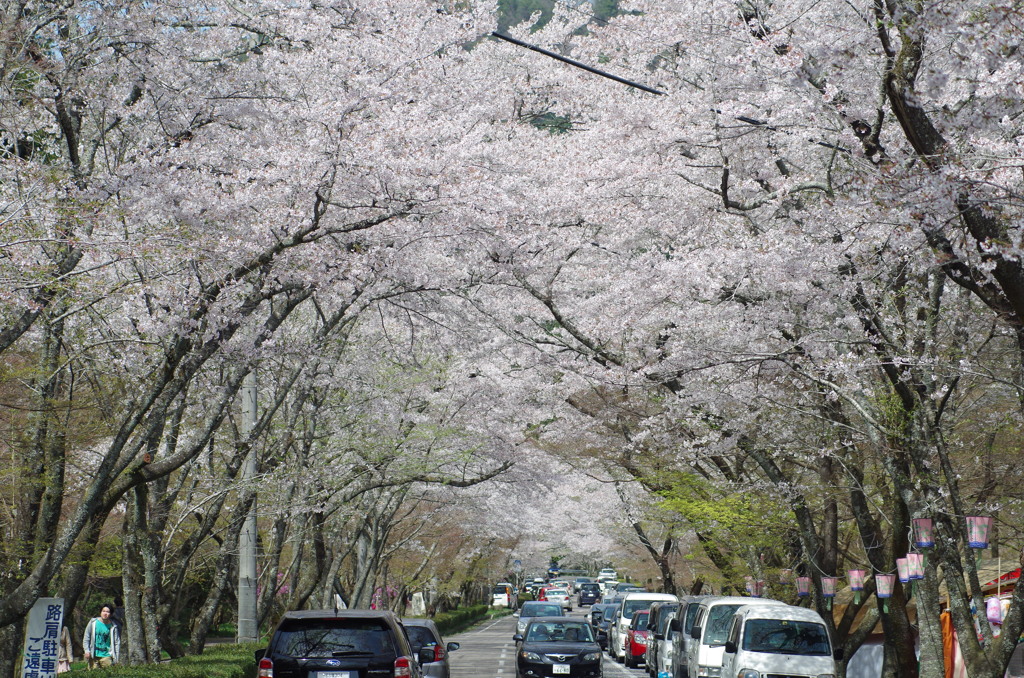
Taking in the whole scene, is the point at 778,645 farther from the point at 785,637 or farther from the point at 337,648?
the point at 337,648

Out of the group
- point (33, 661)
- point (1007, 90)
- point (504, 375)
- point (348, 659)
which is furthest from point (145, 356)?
point (504, 375)

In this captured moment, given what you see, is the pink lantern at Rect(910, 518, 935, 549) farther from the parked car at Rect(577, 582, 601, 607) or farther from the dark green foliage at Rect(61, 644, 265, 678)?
the parked car at Rect(577, 582, 601, 607)

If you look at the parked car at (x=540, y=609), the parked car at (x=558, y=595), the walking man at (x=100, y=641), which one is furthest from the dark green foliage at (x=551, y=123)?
the parked car at (x=558, y=595)

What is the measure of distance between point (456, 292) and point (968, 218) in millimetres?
8713

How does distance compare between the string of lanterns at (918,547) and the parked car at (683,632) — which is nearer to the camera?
the string of lanterns at (918,547)

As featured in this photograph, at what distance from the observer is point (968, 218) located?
9023 millimetres

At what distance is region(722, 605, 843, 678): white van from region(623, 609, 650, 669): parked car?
13.8 meters

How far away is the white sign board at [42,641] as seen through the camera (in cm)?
1257

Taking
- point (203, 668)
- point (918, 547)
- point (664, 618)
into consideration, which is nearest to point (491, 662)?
point (664, 618)

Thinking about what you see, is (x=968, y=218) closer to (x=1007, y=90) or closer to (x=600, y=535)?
(x=1007, y=90)

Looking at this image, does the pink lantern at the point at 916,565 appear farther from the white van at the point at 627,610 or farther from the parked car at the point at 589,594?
the parked car at the point at 589,594

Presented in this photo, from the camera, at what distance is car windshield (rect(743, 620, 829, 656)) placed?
16.0m

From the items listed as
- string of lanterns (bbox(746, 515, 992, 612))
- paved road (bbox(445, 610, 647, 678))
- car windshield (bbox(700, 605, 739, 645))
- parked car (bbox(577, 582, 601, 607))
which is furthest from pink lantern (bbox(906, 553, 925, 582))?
parked car (bbox(577, 582, 601, 607))

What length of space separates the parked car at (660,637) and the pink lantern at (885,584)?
626cm
